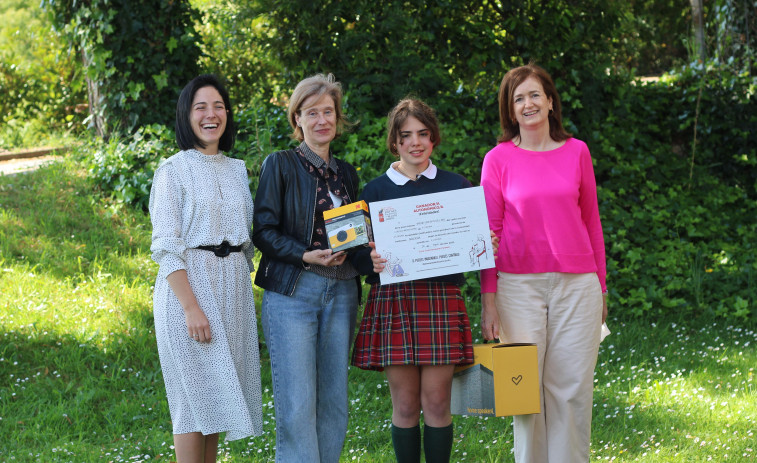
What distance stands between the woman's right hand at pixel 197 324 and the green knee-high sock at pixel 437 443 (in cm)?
102

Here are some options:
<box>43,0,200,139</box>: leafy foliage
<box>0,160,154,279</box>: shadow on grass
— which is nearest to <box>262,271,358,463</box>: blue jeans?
<box>0,160,154,279</box>: shadow on grass

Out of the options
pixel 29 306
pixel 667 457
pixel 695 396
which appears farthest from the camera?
pixel 29 306

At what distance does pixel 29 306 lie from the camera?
224 inches

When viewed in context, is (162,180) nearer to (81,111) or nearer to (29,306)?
(29,306)

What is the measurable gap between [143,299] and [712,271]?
5078mm

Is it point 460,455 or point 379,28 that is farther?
point 379,28

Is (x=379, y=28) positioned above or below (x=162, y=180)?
above

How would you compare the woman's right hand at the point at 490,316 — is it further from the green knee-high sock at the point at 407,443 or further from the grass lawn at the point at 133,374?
the grass lawn at the point at 133,374

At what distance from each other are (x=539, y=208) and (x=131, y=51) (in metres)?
5.49

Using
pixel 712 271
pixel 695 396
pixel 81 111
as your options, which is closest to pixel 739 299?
pixel 712 271

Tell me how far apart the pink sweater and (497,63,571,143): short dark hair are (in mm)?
82

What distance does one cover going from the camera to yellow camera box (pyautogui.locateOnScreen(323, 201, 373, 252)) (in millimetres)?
2971

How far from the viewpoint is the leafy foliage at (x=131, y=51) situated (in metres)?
7.39

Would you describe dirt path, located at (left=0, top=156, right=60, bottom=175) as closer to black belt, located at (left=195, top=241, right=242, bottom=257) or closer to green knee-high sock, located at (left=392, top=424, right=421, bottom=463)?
black belt, located at (left=195, top=241, right=242, bottom=257)
